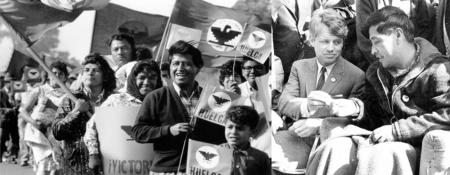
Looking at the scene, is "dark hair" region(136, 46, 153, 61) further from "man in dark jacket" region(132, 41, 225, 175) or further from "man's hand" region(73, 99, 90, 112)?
"man's hand" region(73, 99, 90, 112)

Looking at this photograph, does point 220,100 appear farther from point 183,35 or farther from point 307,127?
point 307,127

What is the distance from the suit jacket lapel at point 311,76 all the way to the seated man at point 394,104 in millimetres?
255

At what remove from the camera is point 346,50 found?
4.09 meters

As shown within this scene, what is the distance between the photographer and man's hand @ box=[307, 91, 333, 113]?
4.01m

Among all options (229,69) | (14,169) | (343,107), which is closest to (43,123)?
(229,69)

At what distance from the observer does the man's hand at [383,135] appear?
362cm

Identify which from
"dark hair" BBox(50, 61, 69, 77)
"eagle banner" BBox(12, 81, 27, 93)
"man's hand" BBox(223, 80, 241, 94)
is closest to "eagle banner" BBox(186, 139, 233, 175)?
"man's hand" BBox(223, 80, 241, 94)

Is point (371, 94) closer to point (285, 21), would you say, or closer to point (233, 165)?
point (285, 21)

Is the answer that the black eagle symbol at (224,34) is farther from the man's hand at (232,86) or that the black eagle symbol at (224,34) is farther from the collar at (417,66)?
the collar at (417,66)

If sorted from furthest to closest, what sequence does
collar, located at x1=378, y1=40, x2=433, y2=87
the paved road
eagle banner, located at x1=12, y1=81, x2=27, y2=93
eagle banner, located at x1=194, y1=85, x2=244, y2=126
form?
the paved road → eagle banner, located at x1=12, y1=81, x2=27, y2=93 → eagle banner, located at x1=194, y1=85, x2=244, y2=126 → collar, located at x1=378, y1=40, x2=433, y2=87

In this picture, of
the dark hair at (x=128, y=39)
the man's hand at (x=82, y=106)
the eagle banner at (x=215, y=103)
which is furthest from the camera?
the man's hand at (x=82, y=106)

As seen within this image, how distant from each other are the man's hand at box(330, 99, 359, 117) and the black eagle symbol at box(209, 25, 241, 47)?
42.5 inches

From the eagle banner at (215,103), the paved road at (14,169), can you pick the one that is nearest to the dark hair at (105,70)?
the eagle banner at (215,103)

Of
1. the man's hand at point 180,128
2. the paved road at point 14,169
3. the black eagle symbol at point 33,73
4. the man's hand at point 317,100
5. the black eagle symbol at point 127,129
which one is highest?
the black eagle symbol at point 33,73
